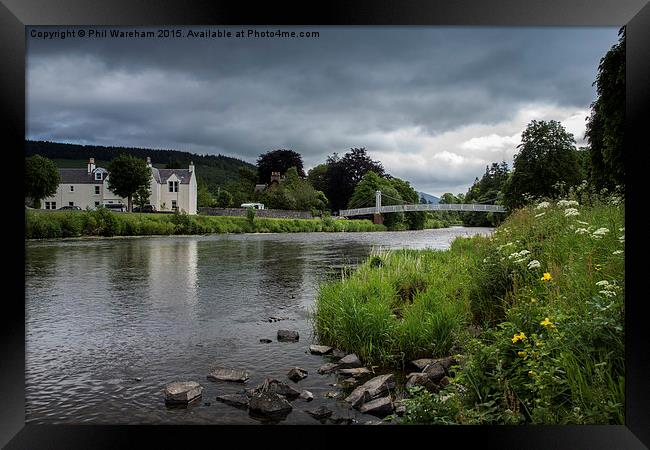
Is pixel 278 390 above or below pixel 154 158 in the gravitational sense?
below

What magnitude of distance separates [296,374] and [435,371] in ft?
3.80

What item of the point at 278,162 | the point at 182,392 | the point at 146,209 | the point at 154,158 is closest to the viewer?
the point at 182,392

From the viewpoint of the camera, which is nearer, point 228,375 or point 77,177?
point 228,375

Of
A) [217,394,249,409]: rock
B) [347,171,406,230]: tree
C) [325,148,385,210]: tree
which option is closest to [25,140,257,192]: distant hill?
[325,148,385,210]: tree

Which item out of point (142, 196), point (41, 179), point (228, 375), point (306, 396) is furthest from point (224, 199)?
point (306, 396)

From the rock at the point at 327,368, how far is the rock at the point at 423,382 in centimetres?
74

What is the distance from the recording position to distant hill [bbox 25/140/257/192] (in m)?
4.76

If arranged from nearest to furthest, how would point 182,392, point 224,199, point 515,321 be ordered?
1. point 515,321
2. point 182,392
3. point 224,199

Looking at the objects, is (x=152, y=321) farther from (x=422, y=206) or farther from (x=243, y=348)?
(x=422, y=206)

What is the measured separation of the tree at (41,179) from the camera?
480 centimetres

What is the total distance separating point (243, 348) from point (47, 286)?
4709mm

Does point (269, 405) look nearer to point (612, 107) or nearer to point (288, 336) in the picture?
point (288, 336)
